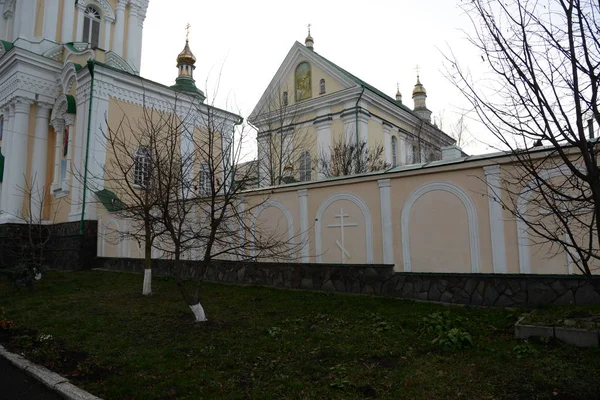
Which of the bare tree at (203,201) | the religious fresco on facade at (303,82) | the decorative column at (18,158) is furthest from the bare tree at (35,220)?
the religious fresco on facade at (303,82)

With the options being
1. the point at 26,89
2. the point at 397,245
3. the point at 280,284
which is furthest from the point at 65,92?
the point at 397,245

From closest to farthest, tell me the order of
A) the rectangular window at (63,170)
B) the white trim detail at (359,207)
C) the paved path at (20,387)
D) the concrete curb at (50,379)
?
the concrete curb at (50,379) < the paved path at (20,387) < the white trim detail at (359,207) < the rectangular window at (63,170)

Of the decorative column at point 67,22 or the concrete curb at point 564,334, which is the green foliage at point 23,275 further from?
the decorative column at point 67,22

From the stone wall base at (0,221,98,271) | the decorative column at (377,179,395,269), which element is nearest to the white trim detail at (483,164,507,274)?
the decorative column at (377,179,395,269)

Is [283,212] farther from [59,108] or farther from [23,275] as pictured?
[59,108]

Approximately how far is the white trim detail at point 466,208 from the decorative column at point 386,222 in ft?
0.93

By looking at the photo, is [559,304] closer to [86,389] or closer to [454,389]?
[454,389]

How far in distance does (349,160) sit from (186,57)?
39.4 feet

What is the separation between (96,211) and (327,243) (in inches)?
435

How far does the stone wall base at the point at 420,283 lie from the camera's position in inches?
254

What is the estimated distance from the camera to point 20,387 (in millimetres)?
4488

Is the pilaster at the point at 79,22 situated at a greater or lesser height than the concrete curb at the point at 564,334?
greater

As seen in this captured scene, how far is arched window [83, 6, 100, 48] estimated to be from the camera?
2198 centimetres

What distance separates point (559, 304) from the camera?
637 centimetres
